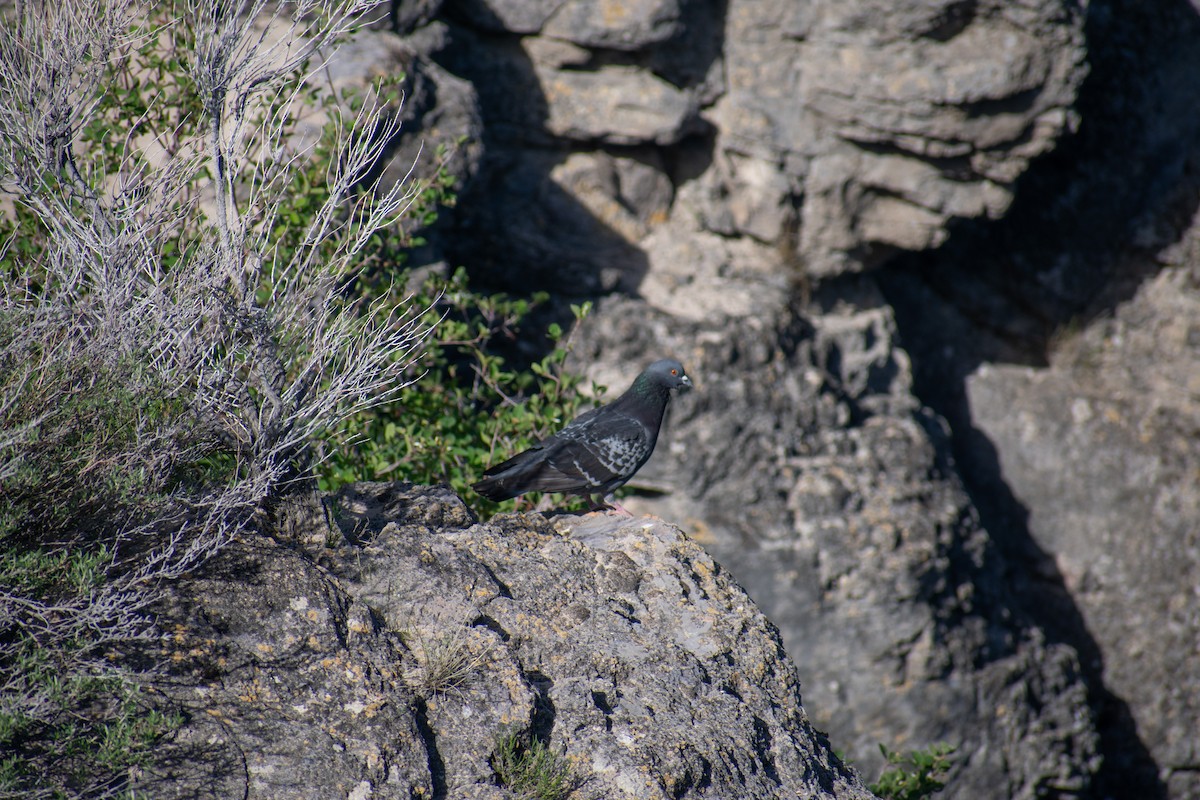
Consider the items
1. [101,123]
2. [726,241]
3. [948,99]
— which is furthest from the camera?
[726,241]

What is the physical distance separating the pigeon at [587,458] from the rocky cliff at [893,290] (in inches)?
89.9

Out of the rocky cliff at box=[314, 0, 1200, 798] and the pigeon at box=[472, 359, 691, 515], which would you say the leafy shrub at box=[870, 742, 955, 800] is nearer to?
the rocky cliff at box=[314, 0, 1200, 798]

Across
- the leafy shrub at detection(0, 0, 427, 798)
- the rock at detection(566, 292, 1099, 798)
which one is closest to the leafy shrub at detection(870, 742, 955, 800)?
the rock at detection(566, 292, 1099, 798)

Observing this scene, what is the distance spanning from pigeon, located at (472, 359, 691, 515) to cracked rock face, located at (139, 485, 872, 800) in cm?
79

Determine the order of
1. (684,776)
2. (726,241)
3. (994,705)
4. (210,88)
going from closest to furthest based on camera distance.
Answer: (684,776) → (210,88) → (994,705) → (726,241)

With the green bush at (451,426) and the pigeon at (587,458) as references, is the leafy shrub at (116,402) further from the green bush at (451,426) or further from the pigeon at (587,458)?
the pigeon at (587,458)

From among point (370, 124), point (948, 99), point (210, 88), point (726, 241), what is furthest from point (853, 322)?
point (210, 88)

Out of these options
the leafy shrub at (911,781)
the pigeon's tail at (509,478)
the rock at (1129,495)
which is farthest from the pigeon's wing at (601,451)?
the rock at (1129,495)

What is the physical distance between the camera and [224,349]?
13.3ft

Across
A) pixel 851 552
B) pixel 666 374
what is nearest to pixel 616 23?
pixel 666 374

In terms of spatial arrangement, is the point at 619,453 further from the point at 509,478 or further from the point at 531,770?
the point at 531,770

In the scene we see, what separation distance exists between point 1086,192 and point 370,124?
770 centimetres

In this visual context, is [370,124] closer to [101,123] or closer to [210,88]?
[210,88]

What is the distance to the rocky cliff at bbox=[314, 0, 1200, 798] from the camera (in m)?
7.93
